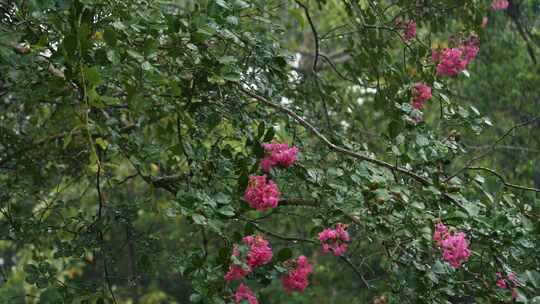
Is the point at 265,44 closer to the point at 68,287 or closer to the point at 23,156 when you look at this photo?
the point at 68,287

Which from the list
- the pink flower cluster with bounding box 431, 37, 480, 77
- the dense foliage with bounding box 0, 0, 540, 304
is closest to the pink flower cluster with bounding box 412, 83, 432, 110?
the dense foliage with bounding box 0, 0, 540, 304

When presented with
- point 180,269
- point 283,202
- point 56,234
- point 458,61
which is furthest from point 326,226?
point 56,234

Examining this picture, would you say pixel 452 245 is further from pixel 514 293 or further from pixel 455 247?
pixel 514 293

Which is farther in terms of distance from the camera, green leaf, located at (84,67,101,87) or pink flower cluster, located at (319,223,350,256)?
pink flower cluster, located at (319,223,350,256)

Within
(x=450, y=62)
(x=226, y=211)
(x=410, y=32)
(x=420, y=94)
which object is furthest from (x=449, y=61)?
(x=226, y=211)

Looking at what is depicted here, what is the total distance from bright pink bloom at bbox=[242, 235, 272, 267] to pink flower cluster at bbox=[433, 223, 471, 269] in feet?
1.65

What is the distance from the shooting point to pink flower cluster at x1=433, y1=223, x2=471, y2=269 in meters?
2.29

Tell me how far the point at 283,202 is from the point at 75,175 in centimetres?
190

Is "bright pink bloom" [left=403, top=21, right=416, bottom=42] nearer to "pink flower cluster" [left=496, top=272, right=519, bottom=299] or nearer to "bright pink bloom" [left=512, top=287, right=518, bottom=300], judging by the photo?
"pink flower cluster" [left=496, top=272, right=519, bottom=299]

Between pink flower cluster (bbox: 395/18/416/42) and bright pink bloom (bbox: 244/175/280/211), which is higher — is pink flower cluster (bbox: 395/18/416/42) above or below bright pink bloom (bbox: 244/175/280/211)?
above

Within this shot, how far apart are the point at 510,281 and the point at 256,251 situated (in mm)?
766

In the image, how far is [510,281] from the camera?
7.79ft

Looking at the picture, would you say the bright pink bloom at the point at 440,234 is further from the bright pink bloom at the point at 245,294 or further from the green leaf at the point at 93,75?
the green leaf at the point at 93,75

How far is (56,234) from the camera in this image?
3.77 m
